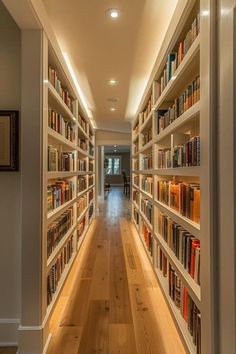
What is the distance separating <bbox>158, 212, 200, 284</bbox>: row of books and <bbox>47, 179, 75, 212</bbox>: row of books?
41.0 inches

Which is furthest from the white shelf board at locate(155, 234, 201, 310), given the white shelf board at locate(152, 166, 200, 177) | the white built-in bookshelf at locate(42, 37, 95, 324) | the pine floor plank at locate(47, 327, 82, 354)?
the white built-in bookshelf at locate(42, 37, 95, 324)

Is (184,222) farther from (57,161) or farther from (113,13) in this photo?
(113,13)

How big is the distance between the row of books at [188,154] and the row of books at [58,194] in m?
1.07

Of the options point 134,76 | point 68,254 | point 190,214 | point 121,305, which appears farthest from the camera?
point 134,76

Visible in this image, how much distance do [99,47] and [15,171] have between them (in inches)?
58.9

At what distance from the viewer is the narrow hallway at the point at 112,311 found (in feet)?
5.70

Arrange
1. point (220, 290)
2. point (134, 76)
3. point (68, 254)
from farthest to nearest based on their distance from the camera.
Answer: point (134, 76), point (68, 254), point (220, 290)

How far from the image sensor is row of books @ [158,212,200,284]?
1.57 metres

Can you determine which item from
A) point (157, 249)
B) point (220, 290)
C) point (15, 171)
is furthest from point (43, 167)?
point (157, 249)

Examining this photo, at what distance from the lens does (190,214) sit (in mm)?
1696

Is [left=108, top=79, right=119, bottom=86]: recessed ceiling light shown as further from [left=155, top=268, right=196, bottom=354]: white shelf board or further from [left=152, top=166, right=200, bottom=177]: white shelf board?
[left=155, top=268, right=196, bottom=354]: white shelf board

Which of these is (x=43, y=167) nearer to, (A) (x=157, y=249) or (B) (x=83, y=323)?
(B) (x=83, y=323)

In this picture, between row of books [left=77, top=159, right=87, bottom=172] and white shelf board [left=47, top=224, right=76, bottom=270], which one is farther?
row of books [left=77, top=159, right=87, bottom=172]

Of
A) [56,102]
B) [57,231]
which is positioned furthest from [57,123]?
[57,231]
